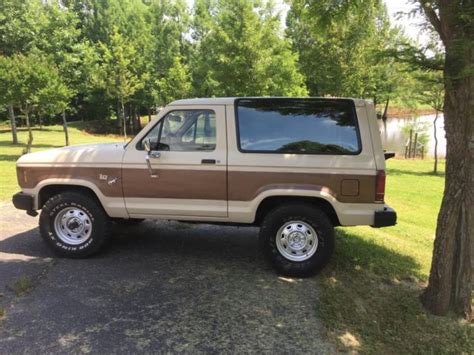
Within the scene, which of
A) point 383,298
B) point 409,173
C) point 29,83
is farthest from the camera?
point 409,173

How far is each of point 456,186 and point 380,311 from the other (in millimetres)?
1398

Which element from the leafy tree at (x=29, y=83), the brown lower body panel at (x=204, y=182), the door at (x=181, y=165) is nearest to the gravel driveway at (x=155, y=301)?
the door at (x=181, y=165)

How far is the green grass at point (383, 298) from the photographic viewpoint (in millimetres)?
3732

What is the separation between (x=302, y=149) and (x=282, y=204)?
67 centimetres

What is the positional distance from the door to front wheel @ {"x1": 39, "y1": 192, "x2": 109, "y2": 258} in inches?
20.1

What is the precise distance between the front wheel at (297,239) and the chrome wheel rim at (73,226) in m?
2.20

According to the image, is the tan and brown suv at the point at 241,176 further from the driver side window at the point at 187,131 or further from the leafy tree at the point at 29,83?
the leafy tree at the point at 29,83

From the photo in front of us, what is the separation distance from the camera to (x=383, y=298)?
4.50 metres

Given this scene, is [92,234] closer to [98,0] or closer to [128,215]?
[128,215]

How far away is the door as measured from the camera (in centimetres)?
502

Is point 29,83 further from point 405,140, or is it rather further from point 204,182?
point 405,140

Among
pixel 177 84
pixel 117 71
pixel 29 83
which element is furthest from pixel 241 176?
pixel 117 71

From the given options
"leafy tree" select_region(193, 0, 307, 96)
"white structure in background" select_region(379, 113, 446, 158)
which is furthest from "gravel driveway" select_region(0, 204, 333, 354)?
"white structure in background" select_region(379, 113, 446, 158)

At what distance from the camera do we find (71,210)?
538cm
